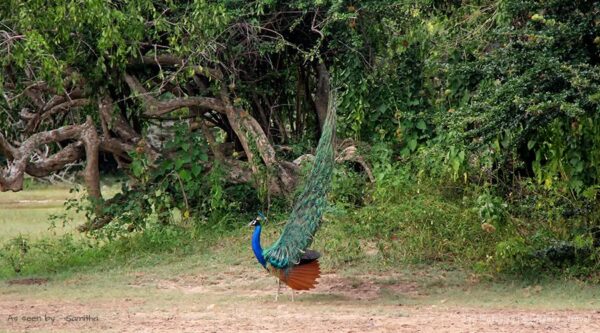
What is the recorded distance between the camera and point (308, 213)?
31.4 feet

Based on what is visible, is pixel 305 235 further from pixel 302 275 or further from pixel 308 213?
pixel 302 275

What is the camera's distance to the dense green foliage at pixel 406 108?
9758 mm

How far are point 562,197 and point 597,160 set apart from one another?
0.54m

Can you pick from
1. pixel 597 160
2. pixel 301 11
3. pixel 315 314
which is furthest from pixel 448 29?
pixel 315 314

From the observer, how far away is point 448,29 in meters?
12.1

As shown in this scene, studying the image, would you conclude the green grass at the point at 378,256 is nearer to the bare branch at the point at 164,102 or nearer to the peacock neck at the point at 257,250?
the peacock neck at the point at 257,250

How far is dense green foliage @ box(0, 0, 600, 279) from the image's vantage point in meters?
9.76

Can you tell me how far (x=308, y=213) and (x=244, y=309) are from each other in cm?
107

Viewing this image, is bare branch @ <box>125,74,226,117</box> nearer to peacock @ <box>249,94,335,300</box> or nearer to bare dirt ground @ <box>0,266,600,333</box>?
bare dirt ground @ <box>0,266,600,333</box>

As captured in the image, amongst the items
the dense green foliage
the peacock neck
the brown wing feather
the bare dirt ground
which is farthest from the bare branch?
the brown wing feather

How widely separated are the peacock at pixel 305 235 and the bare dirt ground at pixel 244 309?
286 millimetres

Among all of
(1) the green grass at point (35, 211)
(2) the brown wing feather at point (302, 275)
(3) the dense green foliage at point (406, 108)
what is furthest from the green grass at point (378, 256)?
(1) the green grass at point (35, 211)

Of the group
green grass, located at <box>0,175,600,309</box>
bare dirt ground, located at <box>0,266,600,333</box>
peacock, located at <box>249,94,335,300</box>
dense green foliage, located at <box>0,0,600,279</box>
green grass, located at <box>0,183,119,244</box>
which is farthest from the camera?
green grass, located at <box>0,183,119,244</box>

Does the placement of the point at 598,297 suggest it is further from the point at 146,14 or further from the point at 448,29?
the point at 146,14
